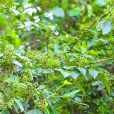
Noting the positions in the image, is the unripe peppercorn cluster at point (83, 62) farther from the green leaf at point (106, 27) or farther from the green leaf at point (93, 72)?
the green leaf at point (106, 27)

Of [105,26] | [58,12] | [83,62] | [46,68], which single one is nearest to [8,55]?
[46,68]

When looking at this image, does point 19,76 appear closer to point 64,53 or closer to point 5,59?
point 5,59

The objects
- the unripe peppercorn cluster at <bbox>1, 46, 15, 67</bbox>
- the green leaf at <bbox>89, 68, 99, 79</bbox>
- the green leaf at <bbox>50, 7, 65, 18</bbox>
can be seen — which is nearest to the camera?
the unripe peppercorn cluster at <bbox>1, 46, 15, 67</bbox>

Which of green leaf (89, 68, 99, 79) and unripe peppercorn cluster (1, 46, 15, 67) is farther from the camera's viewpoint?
green leaf (89, 68, 99, 79)

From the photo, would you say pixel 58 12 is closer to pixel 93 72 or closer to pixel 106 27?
pixel 106 27

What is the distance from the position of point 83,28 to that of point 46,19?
0.81 meters

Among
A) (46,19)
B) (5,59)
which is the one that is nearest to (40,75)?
(5,59)

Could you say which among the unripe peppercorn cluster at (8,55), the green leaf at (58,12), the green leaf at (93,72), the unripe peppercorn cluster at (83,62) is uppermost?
the green leaf at (58,12)

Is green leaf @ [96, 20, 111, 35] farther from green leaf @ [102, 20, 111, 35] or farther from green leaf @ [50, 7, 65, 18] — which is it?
green leaf @ [50, 7, 65, 18]

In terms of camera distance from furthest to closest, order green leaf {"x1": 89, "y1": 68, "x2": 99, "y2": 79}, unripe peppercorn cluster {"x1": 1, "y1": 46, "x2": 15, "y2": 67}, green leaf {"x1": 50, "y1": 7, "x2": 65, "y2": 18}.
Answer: green leaf {"x1": 50, "y1": 7, "x2": 65, "y2": 18}
green leaf {"x1": 89, "y1": 68, "x2": 99, "y2": 79}
unripe peppercorn cluster {"x1": 1, "y1": 46, "x2": 15, "y2": 67}

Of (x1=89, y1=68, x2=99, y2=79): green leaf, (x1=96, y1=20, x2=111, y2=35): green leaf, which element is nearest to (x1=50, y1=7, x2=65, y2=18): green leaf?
(x1=96, y1=20, x2=111, y2=35): green leaf

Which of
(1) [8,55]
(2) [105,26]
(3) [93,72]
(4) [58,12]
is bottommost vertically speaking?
(3) [93,72]

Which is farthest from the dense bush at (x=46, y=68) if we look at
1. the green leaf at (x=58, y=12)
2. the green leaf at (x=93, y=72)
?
the green leaf at (x=58, y=12)

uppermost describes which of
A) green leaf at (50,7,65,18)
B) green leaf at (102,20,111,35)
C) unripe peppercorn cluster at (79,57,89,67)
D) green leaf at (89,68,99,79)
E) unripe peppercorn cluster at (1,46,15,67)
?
green leaf at (50,7,65,18)
